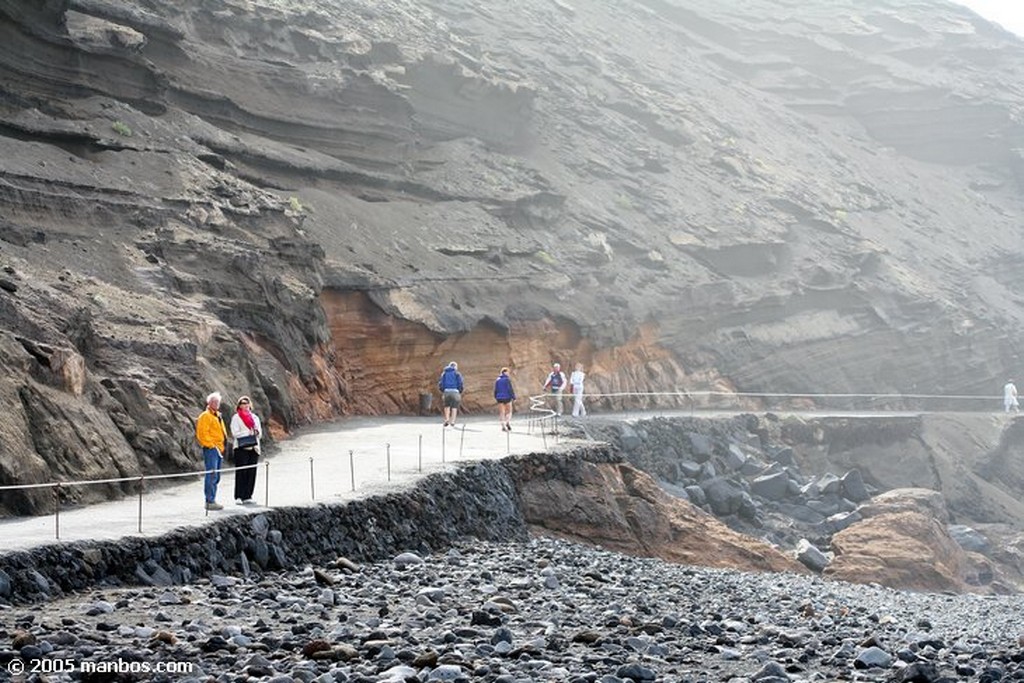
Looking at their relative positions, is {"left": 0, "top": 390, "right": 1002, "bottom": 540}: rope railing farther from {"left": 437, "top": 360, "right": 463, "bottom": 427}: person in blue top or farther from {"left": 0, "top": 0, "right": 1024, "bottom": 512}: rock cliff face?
{"left": 0, "top": 0, "right": 1024, "bottom": 512}: rock cliff face

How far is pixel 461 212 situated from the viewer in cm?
4559

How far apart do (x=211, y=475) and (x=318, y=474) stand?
4865mm

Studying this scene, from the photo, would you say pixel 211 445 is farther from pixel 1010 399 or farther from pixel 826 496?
pixel 1010 399

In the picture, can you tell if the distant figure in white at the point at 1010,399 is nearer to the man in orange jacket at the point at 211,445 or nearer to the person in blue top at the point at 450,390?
the person in blue top at the point at 450,390

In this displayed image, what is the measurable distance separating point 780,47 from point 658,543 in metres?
67.7

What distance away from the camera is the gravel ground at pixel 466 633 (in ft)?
37.0

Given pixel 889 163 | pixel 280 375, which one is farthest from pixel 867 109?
pixel 280 375

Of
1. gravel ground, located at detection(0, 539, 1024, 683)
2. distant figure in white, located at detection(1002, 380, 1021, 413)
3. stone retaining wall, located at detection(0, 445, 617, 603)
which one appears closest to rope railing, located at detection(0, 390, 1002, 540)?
stone retaining wall, located at detection(0, 445, 617, 603)

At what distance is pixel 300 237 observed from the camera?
32.1 m

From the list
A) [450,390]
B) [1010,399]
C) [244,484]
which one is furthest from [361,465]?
[1010,399]

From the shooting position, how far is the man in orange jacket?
16812 mm

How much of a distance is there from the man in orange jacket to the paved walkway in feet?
0.72

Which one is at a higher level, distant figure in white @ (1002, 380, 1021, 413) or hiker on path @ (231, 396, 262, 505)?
distant figure in white @ (1002, 380, 1021, 413)

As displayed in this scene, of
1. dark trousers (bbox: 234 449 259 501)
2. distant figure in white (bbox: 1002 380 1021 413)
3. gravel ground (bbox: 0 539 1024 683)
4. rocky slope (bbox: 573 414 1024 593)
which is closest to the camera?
gravel ground (bbox: 0 539 1024 683)
